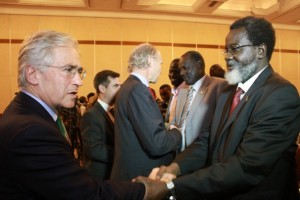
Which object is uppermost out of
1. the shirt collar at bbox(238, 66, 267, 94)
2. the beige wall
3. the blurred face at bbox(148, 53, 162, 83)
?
the beige wall

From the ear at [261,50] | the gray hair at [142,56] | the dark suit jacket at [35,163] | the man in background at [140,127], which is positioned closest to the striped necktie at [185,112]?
the man in background at [140,127]

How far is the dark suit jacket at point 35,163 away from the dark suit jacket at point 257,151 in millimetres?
636

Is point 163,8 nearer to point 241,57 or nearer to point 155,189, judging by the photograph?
point 241,57

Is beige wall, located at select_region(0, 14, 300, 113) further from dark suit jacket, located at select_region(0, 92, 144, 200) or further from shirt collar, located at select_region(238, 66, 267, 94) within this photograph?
dark suit jacket, located at select_region(0, 92, 144, 200)

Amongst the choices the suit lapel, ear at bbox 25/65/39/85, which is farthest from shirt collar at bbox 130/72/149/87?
ear at bbox 25/65/39/85

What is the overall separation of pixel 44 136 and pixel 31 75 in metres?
0.38

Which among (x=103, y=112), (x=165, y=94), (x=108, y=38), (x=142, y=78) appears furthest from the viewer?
(x=108, y=38)

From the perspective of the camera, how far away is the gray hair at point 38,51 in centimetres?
140

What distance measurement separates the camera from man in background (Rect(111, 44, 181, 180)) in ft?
7.27

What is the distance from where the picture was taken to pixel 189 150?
6.93 ft

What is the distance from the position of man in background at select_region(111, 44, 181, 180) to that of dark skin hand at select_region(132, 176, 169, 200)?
588 mm

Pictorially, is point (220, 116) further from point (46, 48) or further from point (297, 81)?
point (297, 81)

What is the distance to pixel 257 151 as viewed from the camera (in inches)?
58.1

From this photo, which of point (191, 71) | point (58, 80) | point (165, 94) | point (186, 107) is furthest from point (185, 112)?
point (165, 94)
